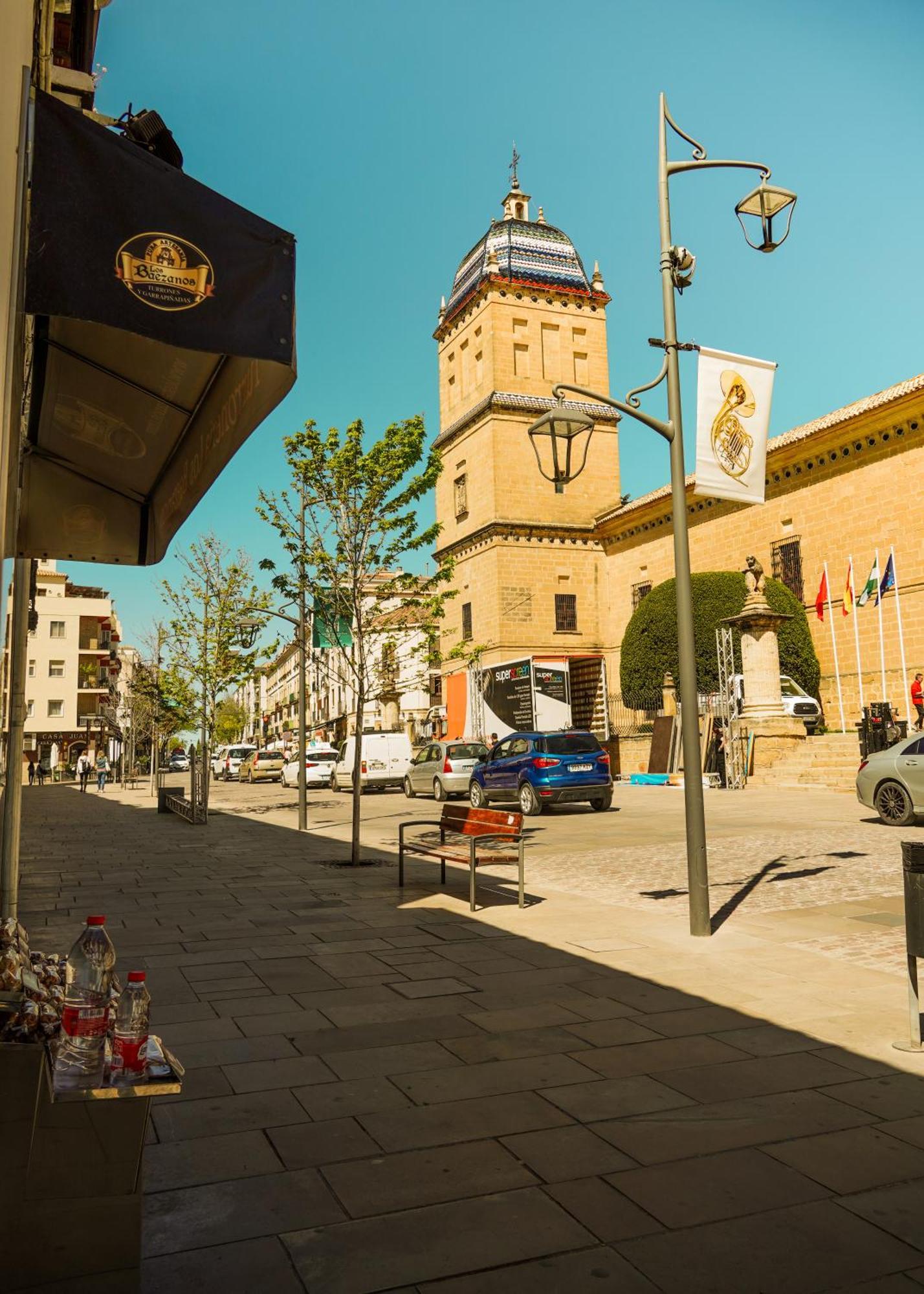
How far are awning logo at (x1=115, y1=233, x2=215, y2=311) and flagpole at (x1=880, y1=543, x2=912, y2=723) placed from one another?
28.2m

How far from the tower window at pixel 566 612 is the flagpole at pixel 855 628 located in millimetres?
15476

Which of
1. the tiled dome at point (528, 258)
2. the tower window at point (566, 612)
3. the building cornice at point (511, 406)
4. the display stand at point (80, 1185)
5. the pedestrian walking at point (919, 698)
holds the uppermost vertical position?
the tiled dome at point (528, 258)

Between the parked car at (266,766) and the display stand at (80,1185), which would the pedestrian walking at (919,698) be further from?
the parked car at (266,766)

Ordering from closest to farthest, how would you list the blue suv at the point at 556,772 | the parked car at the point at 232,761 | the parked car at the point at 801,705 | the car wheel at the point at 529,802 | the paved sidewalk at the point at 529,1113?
the paved sidewalk at the point at 529,1113 → the blue suv at the point at 556,772 → the car wheel at the point at 529,802 → the parked car at the point at 801,705 → the parked car at the point at 232,761

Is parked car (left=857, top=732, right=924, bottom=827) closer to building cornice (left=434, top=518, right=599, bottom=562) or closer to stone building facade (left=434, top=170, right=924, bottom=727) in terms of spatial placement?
stone building facade (left=434, top=170, right=924, bottom=727)

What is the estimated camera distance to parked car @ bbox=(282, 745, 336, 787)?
3641 cm

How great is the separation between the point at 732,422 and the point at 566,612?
3796cm

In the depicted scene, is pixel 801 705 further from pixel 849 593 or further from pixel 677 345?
pixel 677 345

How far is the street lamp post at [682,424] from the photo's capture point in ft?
24.7

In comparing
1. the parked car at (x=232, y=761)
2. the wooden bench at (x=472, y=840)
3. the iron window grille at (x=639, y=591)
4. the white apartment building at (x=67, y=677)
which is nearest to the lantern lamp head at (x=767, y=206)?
the wooden bench at (x=472, y=840)

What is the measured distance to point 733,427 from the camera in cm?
832

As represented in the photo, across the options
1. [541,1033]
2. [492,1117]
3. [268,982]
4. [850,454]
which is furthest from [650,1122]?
[850,454]

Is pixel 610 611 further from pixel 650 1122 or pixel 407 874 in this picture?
pixel 650 1122

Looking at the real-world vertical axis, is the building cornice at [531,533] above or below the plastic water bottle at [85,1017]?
above
